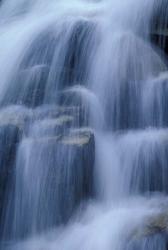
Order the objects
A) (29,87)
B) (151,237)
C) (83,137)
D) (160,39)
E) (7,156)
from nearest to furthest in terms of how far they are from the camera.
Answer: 1. (151,237)
2. (83,137)
3. (7,156)
4. (29,87)
5. (160,39)

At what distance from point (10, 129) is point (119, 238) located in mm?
2398

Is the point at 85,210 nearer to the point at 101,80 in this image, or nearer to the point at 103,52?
the point at 101,80

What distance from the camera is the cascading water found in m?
6.32

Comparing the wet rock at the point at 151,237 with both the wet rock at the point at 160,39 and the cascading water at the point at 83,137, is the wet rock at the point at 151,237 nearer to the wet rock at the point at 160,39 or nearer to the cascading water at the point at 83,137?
the cascading water at the point at 83,137

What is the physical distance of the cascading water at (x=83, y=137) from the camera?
632 centimetres

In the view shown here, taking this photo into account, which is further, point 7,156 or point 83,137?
point 7,156

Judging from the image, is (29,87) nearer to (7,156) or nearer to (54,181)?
(7,156)

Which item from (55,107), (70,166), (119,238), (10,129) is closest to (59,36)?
(55,107)

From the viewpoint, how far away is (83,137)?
6793mm

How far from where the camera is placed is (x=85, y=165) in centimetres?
673

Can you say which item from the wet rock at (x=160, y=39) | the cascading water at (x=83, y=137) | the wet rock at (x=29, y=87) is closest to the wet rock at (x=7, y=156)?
the cascading water at (x=83, y=137)

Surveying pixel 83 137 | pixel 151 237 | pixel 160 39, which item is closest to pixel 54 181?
pixel 83 137

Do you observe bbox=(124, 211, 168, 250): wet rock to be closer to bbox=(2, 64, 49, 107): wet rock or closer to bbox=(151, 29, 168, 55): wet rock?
bbox=(2, 64, 49, 107): wet rock

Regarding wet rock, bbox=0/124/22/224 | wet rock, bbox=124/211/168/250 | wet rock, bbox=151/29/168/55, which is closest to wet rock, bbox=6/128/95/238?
wet rock, bbox=0/124/22/224
